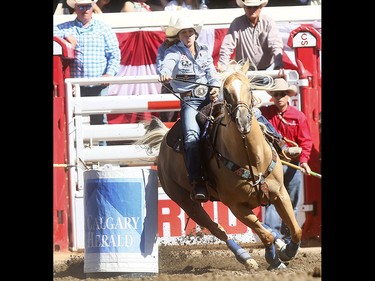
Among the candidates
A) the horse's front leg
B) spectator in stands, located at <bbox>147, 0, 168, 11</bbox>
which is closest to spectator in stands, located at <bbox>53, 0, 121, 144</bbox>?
spectator in stands, located at <bbox>147, 0, 168, 11</bbox>

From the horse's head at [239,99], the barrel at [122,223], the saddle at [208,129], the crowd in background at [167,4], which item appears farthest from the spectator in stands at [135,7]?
the horse's head at [239,99]

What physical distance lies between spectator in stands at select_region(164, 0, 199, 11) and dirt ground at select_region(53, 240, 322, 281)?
2.99 meters

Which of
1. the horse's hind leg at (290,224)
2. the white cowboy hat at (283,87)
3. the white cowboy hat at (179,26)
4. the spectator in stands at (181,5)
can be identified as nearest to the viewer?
the horse's hind leg at (290,224)

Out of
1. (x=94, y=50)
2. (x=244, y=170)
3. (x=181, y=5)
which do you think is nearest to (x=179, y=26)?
(x=244, y=170)

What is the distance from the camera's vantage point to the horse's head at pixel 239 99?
26.8 ft

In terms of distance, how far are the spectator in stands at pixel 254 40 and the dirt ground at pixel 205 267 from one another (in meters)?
2.06

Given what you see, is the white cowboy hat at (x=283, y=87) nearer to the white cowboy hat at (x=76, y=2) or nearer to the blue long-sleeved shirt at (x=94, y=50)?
the blue long-sleeved shirt at (x=94, y=50)

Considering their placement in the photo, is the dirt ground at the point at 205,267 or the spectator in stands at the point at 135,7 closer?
the dirt ground at the point at 205,267

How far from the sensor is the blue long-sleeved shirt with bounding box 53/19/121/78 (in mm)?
11484

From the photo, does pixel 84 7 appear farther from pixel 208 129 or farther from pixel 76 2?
pixel 208 129

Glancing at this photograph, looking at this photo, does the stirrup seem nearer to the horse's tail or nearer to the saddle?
the saddle

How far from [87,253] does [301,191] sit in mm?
2831
